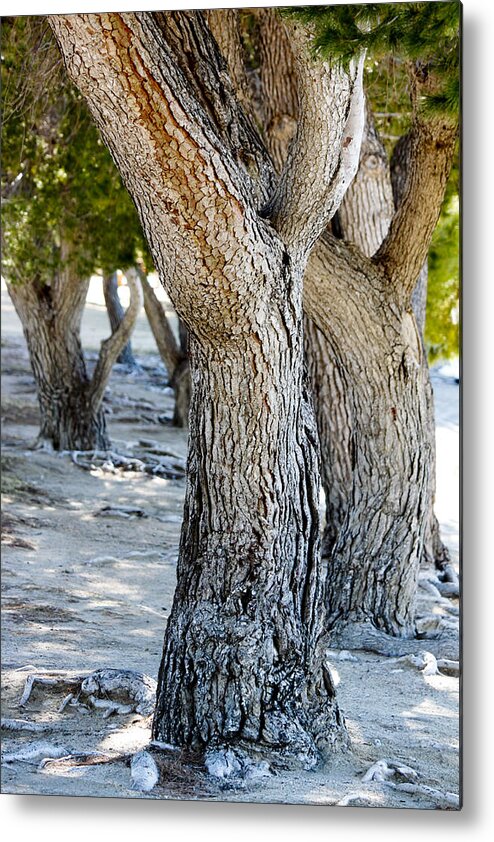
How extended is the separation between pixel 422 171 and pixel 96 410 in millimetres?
4309

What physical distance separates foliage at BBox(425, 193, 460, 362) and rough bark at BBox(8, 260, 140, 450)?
2632 mm

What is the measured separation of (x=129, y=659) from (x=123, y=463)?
3982mm

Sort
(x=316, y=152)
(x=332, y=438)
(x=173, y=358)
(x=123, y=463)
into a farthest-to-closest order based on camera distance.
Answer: (x=173, y=358) → (x=123, y=463) → (x=332, y=438) → (x=316, y=152)

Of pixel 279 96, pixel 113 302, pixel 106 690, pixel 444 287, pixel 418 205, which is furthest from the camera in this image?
pixel 113 302

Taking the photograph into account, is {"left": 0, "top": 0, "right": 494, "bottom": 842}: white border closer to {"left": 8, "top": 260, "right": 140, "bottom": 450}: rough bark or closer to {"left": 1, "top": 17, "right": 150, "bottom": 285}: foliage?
{"left": 1, "top": 17, "right": 150, "bottom": 285}: foliage

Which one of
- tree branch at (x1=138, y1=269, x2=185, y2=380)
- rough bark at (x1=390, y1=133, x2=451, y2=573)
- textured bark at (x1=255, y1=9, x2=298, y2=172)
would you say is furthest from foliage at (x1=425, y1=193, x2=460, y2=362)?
tree branch at (x1=138, y1=269, x2=185, y2=380)

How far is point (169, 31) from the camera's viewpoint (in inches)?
96.4

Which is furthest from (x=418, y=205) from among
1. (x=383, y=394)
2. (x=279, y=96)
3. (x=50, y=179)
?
(x=50, y=179)

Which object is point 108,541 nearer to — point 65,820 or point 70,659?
point 70,659

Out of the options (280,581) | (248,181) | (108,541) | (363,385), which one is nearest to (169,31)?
(248,181)

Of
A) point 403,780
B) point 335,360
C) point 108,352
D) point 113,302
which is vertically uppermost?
point 113,302

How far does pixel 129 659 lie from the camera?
10.3ft

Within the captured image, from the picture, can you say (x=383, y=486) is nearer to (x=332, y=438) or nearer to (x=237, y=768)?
(x=332, y=438)

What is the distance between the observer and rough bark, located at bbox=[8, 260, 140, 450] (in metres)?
7.11
